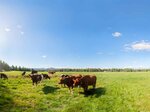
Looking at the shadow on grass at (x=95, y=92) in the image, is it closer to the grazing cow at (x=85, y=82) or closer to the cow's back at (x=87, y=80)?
the grazing cow at (x=85, y=82)

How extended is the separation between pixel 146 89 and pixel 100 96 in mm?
5800

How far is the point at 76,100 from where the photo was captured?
29469 millimetres

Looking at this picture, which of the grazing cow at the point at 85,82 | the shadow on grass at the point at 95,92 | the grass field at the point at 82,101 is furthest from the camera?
the grazing cow at the point at 85,82

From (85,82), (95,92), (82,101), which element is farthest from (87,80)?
(82,101)

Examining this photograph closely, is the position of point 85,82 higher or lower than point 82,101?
higher

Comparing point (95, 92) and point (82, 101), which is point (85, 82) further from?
point (82, 101)

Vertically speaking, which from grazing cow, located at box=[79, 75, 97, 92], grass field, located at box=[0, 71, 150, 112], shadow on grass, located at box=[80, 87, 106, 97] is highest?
grazing cow, located at box=[79, 75, 97, 92]

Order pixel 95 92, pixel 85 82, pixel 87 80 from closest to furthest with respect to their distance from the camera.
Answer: pixel 95 92 < pixel 85 82 < pixel 87 80

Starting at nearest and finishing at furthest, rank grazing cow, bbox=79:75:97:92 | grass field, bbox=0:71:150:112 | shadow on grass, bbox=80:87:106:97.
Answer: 1. grass field, bbox=0:71:150:112
2. shadow on grass, bbox=80:87:106:97
3. grazing cow, bbox=79:75:97:92

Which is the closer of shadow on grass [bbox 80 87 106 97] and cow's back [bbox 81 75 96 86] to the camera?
shadow on grass [bbox 80 87 106 97]

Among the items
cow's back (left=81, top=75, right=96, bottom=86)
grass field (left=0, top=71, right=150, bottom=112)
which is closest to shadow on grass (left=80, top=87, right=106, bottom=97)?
grass field (left=0, top=71, right=150, bottom=112)

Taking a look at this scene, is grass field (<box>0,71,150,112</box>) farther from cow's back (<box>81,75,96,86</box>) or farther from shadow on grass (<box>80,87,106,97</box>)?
cow's back (<box>81,75,96,86</box>)

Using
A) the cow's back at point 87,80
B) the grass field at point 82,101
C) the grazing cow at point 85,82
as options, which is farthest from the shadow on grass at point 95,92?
the cow's back at point 87,80

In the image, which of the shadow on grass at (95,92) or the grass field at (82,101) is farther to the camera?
the shadow on grass at (95,92)
